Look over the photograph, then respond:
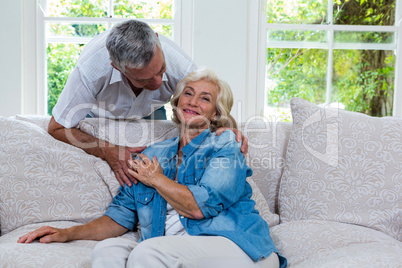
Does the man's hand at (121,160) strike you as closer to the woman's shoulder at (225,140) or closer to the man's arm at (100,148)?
the man's arm at (100,148)

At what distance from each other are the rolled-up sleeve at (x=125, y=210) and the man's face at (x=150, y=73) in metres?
0.50

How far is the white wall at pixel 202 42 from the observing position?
305cm

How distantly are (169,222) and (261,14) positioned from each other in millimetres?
1999

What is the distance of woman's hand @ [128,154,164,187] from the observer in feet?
5.53

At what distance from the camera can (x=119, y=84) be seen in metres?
2.25

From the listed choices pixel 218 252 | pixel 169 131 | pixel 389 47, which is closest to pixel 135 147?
pixel 169 131

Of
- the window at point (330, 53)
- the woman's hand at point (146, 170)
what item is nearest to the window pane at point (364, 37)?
the window at point (330, 53)

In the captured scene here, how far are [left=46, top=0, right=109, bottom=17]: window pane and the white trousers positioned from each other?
2.19 m

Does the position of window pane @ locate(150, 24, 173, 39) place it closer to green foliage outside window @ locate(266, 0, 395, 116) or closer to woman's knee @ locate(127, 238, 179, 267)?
green foliage outside window @ locate(266, 0, 395, 116)

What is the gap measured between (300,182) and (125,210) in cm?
79

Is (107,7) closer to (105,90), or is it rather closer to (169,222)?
(105,90)

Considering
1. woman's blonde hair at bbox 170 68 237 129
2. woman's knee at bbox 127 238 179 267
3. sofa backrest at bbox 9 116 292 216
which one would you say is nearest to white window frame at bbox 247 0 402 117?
sofa backrest at bbox 9 116 292 216

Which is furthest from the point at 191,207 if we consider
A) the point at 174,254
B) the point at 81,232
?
the point at 81,232

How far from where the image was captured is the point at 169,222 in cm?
170
